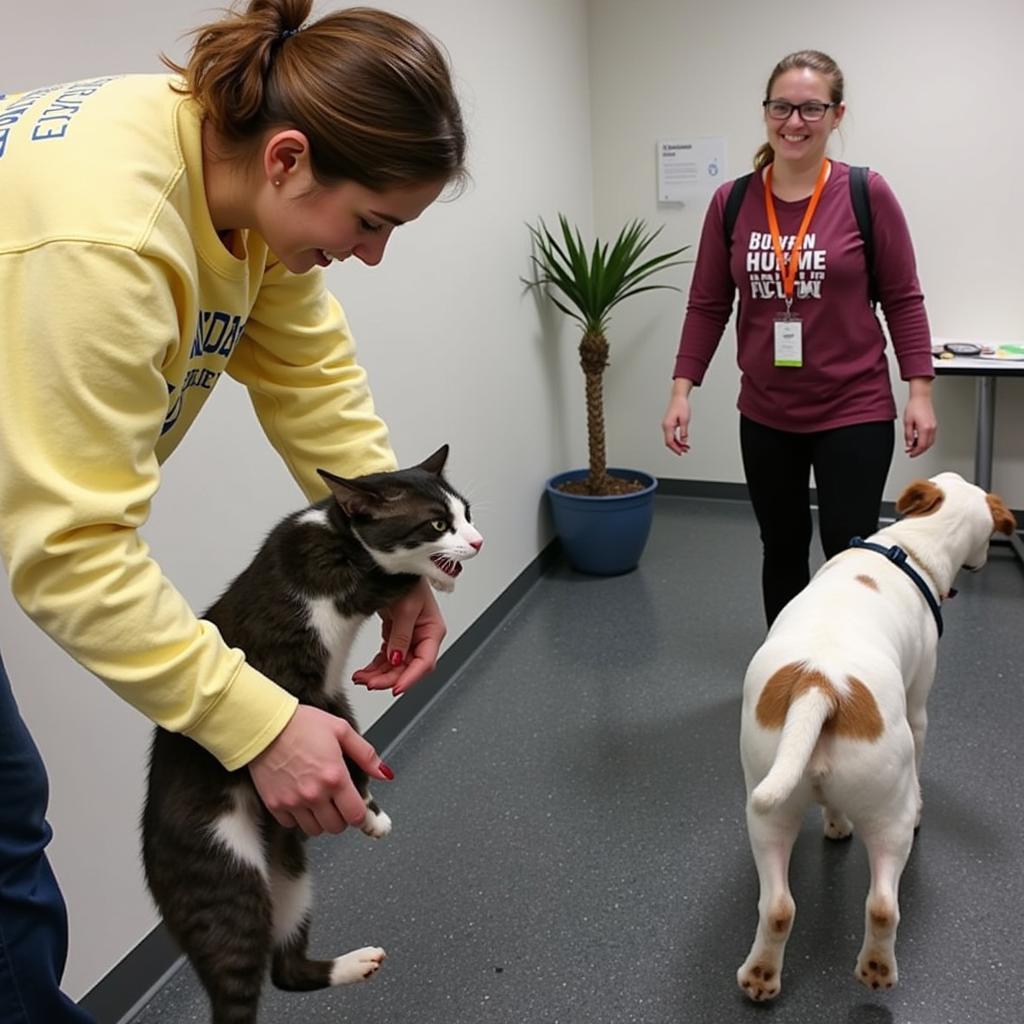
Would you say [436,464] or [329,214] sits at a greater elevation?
[329,214]

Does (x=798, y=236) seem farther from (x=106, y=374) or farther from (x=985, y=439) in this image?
(x=106, y=374)

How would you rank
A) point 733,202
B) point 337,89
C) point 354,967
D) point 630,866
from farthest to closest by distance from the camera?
1. point 733,202
2. point 630,866
3. point 354,967
4. point 337,89

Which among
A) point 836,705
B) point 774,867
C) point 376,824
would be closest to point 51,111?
point 376,824

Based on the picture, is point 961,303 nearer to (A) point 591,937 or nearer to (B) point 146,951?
(A) point 591,937

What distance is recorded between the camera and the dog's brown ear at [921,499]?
200 cm

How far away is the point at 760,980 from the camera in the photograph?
62.1 inches

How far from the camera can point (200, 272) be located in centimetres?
90

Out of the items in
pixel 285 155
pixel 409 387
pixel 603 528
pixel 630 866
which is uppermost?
pixel 285 155

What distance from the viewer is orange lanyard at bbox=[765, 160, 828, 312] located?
7.45ft

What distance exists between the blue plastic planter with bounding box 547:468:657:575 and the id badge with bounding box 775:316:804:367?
1.16m

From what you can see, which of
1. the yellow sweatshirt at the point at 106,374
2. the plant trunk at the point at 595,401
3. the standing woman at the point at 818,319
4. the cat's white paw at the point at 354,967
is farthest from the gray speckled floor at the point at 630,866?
the yellow sweatshirt at the point at 106,374

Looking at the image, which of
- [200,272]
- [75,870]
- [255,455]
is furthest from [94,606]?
[255,455]

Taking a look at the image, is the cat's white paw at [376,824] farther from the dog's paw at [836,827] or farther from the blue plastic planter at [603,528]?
the blue plastic planter at [603,528]

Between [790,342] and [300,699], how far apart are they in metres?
1.69
